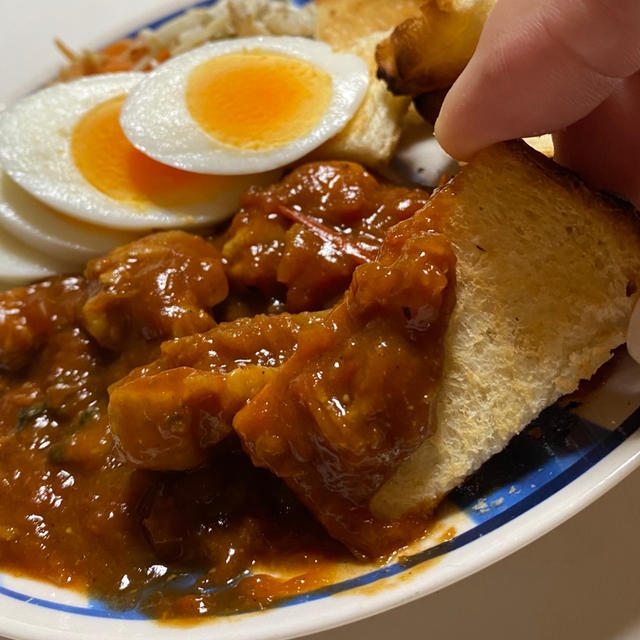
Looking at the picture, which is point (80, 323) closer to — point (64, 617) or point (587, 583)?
point (64, 617)

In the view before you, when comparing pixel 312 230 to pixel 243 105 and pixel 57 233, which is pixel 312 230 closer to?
pixel 243 105

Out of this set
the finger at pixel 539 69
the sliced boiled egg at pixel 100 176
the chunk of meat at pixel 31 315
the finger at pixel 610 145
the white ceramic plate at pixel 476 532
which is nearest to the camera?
the finger at pixel 539 69

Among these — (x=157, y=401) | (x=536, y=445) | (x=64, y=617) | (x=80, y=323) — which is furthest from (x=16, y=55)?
(x=536, y=445)

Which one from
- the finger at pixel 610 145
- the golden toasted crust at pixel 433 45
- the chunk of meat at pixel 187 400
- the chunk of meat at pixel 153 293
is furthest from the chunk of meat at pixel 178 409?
the golden toasted crust at pixel 433 45

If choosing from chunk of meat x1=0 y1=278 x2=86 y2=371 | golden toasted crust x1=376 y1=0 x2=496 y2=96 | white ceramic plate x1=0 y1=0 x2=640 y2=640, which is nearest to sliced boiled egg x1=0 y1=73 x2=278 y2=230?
chunk of meat x1=0 y1=278 x2=86 y2=371

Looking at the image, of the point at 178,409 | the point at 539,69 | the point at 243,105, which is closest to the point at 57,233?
the point at 243,105

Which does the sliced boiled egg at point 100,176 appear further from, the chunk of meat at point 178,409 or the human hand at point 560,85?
the human hand at point 560,85
